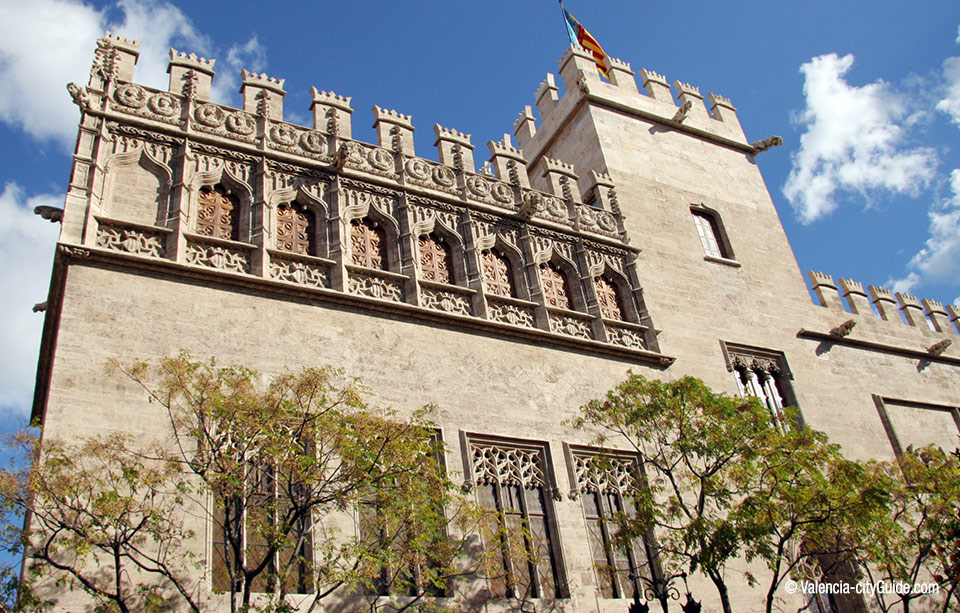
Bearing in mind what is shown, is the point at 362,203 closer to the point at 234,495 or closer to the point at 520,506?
the point at 520,506

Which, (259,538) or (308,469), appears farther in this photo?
(259,538)

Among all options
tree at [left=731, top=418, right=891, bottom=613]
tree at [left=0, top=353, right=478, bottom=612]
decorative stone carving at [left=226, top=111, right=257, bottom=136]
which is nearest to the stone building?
decorative stone carving at [left=226, top=111, right=257, bottom=136]

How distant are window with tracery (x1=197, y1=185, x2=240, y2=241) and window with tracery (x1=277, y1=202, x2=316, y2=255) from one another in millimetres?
671

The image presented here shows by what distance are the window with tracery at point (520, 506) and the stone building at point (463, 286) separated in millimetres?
45

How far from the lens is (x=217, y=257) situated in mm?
12156

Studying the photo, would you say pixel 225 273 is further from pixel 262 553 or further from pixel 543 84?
pixel 543 84

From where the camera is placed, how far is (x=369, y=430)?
28.7 feet

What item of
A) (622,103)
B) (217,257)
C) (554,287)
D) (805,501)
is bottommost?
(805,501)

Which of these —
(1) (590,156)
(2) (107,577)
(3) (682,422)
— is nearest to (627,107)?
(1) (590,156)

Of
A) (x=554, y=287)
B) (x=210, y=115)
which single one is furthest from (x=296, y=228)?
(x=554, y=287)

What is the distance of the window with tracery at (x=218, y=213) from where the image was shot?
12656 millimetres

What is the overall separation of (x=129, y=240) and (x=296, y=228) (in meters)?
2.66

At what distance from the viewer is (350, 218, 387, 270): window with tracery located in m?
13.7

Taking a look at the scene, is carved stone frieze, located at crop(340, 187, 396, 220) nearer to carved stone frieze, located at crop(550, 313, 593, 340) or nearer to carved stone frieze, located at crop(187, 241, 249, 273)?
carved stone frieze, located at crop(187, 241, 249, 273)
